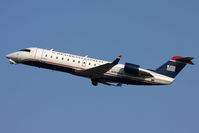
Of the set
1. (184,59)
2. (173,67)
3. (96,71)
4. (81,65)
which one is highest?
(184,59)

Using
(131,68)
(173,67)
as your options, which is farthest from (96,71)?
(173,67)

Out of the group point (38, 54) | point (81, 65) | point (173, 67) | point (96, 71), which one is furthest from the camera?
point (173, 67)

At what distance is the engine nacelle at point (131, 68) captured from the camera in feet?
96.9

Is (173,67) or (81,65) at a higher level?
(173,67)

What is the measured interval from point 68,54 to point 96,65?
10.6 feet

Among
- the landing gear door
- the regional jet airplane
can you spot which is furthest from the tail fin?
the landing gear door

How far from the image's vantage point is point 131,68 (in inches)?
1164

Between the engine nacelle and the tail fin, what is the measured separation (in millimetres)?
3211

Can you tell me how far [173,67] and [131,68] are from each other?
521cm

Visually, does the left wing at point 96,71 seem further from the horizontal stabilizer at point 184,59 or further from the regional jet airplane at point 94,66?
the horizontal stabilizer at point 184,59

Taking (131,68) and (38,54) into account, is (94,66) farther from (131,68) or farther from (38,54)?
(38,54)

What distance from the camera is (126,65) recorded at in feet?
97.6

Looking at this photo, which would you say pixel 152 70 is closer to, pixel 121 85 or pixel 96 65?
pixel 121 85

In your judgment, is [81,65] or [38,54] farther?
[38,54]
